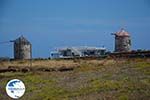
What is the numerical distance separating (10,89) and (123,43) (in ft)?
162

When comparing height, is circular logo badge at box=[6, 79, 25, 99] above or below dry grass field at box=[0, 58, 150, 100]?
above

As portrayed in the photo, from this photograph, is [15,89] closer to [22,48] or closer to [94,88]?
[94,88]

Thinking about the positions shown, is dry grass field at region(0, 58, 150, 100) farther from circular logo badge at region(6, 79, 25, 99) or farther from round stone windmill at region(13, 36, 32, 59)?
round stone windmill at region(13, 36, 32, 59)

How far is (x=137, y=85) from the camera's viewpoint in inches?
764

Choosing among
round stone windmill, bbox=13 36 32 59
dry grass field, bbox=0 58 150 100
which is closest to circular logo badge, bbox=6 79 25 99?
dry grass field, bbox=0 58 150 100

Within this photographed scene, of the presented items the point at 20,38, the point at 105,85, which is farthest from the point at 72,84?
the point at 20,38

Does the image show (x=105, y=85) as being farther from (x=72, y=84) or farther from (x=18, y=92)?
(x=18, y=92)

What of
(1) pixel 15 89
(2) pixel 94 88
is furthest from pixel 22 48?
(1) pixel 15 89

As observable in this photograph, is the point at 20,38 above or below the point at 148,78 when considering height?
above

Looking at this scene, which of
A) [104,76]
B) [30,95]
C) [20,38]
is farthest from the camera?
[20,38]

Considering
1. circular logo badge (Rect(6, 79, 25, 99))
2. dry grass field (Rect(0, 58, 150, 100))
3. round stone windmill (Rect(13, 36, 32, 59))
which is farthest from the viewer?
round stone windmill (Rect(13, 36, 32, 59))

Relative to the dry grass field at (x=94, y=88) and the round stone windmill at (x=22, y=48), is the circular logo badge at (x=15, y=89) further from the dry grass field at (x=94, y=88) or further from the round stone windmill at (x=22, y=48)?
the round stone windmill at (x=22, y=48)

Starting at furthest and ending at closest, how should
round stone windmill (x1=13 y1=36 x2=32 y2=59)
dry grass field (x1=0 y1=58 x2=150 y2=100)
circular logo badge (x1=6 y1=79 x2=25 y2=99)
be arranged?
1. round stone windmill (x1=13 y1=36 x2=32 y2=59)
2. dry grass field (x1=0 y1=58 x2=150 y2=100)
3. circular logo badge (x1=6 y1=79 x2=25 y2=99)

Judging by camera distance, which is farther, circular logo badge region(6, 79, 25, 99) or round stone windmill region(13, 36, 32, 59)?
round stone windmill region(13, 36, 32, 59)
